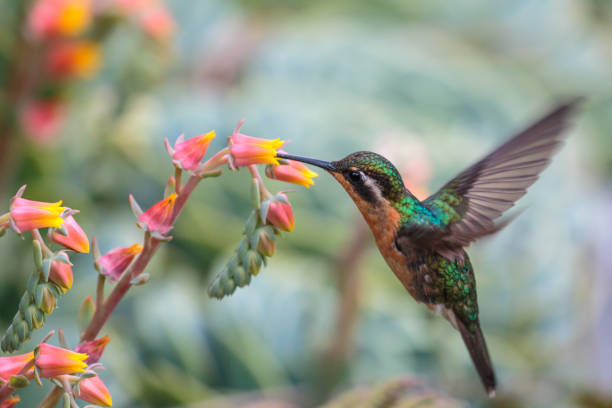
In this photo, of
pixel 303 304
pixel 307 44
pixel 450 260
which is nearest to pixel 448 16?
pixel 307 44

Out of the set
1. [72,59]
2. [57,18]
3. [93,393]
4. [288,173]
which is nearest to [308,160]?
[288,173]

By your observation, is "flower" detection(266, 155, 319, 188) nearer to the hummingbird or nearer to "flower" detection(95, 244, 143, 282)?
the hummingbird

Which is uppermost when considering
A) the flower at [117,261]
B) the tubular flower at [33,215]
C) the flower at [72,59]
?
the tubular flower at [33,215]

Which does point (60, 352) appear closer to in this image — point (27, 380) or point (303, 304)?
point (27, 380)

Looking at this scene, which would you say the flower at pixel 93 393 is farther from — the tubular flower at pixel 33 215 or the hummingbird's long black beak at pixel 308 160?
the hummingbird's long black beak at pixel 308 160

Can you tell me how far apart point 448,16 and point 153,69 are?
7.30ft

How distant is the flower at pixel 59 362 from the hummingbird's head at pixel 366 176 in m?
0.36

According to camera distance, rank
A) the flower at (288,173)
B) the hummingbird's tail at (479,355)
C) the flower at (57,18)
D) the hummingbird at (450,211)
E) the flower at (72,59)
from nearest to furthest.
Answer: the flower at (288,173), the hummingbird at (450,211), the hummingbird's tail at (479,355), the flower at (57,18), the flower at (72,59)

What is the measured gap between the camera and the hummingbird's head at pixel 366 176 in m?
0.91

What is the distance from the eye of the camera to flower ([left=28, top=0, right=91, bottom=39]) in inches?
62.4

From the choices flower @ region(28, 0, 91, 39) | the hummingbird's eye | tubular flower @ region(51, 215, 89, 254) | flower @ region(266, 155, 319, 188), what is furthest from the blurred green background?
tubular flower @ region(51, 215, 89, 254)

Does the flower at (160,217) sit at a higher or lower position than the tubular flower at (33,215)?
higher

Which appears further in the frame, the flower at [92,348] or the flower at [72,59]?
the flower at [72,59]

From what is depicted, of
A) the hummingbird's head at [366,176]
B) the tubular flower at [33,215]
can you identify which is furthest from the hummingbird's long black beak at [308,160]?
the tubular flower at [33,215]
